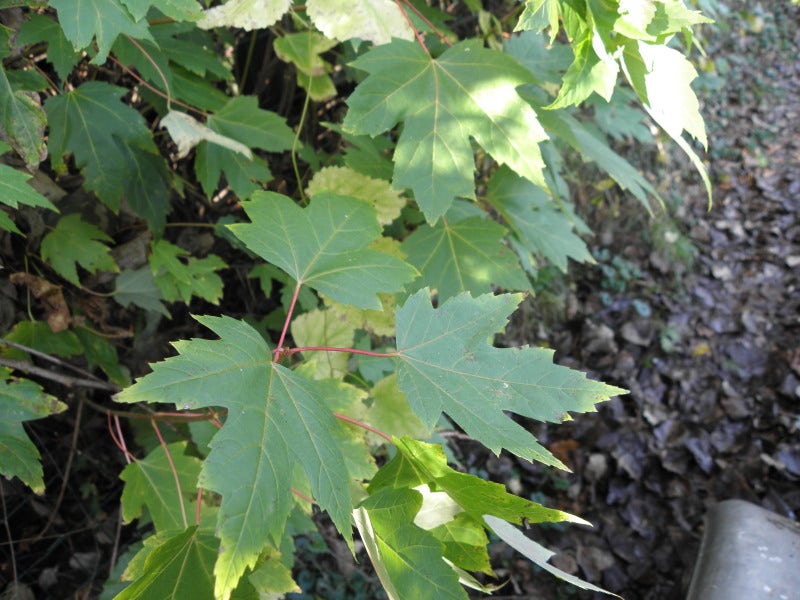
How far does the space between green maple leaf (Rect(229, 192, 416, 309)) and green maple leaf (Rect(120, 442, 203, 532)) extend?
0.53 metres

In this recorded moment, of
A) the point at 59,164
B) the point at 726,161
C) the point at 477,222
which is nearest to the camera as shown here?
the point at 59,164

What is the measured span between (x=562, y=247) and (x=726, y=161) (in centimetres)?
459

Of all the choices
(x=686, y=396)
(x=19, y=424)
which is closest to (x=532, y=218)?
(x=19, y=424)

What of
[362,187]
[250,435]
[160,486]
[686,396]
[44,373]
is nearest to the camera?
[250,435]

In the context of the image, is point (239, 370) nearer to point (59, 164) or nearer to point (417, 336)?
point (417, 336)

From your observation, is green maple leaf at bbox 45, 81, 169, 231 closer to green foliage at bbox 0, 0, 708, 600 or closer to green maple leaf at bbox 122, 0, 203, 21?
green foliage at bbox 0, 0, 708, 600

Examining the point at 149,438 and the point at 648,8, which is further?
the point at 149,438

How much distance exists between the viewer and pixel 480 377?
0.99 meters

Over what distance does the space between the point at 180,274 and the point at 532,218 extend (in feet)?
3.32

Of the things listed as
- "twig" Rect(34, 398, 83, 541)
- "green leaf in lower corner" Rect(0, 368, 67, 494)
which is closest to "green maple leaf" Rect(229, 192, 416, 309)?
"green leaf in lower corner" Rect(0, 368, 67, 494)

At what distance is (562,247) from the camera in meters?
1.90

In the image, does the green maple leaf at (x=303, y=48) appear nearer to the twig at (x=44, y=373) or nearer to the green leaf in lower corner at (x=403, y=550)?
the twig at (x=44, y=373)

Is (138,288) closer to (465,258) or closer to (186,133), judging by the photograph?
(186,133)

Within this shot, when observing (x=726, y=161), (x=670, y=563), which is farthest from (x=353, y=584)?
(x=726, y=161)
